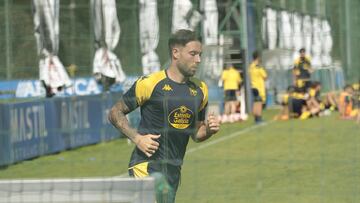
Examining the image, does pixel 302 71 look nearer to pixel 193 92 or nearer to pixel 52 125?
pixel 52 125

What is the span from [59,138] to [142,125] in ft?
32.4

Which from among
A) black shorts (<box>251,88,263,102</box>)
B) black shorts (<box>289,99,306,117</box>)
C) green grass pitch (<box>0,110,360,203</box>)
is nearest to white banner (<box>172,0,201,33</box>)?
green grass pitch (<box>0,110,360,203</box>)

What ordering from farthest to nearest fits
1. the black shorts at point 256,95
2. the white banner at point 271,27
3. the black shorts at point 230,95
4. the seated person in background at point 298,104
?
the black shorts at point 230,95 < the seated person in background at point 298,104 < the black shorts at point 256,95 < the white banner at point 271,27

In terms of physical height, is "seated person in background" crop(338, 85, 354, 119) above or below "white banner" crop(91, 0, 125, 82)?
below

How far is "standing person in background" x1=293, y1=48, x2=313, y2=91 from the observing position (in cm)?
1398

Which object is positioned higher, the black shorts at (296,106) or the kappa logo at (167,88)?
the kappa logo at (167,88)

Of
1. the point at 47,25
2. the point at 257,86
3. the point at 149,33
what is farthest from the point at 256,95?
the point at 149,33

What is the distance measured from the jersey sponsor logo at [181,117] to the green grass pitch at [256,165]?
3237 millimetres

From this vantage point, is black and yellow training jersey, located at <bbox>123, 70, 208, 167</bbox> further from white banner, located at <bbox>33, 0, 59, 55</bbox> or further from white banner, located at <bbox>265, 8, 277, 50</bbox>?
white banner, located at <bbox>33, 0, 59, 55</bbox>

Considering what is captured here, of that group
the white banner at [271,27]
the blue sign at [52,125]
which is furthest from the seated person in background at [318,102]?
the white banner at [271,27]

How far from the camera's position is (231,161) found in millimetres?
14469

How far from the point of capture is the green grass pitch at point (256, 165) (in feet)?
36.5

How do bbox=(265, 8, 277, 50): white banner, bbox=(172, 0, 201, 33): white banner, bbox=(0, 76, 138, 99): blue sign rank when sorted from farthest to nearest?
bbox=(0, 76, 138, 99): blue sign → bbox=(172, 0, 201, 33): white banner → bbox=(265, 8, 277, 50): white banner

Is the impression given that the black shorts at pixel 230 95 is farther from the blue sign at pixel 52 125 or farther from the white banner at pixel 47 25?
the white banner at pixel 47 25
